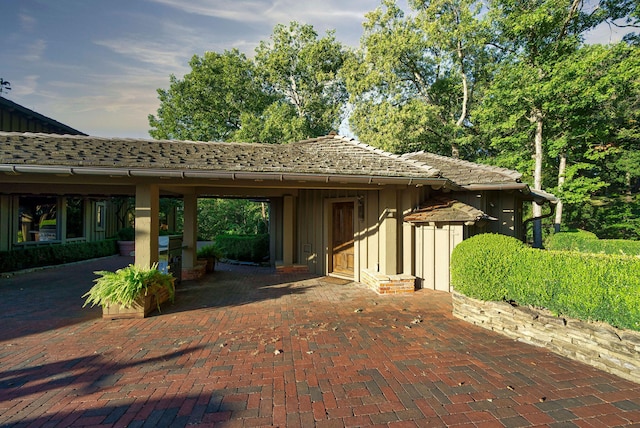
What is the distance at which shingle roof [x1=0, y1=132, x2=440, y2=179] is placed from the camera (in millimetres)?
5000

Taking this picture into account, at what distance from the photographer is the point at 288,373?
3127 millimetres

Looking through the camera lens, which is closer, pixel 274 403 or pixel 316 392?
pixel 274 403

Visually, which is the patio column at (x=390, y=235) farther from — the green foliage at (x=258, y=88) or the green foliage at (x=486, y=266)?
the green foliage at (x=258, y=88)

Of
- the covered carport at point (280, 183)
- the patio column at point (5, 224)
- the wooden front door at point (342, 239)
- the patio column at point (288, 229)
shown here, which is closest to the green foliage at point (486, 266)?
the covered carport at point (280, 183)

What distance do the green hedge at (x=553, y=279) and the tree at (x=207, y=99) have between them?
63.7 ft

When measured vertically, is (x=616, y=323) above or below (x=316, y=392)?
above

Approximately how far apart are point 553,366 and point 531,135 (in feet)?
46.2

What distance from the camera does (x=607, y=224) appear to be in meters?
16.6

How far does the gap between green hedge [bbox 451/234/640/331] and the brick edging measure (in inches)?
4.2

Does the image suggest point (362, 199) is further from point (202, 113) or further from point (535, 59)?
point (202, 113)

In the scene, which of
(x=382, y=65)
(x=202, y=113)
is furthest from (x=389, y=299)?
(x=202, y=113)

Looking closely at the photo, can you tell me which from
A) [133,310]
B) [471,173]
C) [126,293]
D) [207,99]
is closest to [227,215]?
[207,99]

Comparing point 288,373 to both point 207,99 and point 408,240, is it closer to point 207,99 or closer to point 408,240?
point 408,240

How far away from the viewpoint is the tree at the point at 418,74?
53.5ft
